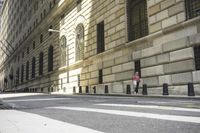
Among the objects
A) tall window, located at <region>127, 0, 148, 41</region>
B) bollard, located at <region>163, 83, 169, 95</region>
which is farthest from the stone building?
bollard, located at <region>163, 83, 169, 95</region>

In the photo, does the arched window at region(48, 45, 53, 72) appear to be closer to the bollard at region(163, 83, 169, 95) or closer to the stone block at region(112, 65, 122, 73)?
the stone block at region(112, 65, 122, 73)

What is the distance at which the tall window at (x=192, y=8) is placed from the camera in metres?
16.5

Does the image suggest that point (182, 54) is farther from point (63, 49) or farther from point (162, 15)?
point (63, 49)

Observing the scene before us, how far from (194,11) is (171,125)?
13404 mm

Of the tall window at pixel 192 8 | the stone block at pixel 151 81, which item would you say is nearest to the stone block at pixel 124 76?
the stone block at pixel 151 81

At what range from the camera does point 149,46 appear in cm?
1952

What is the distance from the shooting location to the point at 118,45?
23.3 meters

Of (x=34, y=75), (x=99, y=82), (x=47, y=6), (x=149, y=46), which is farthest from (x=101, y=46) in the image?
(x=34, y=75)

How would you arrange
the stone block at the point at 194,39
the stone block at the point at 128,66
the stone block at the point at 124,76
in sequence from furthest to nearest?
the stone block at the point at 124,76 → the stone block at the point at 128,66 → the stone block at the point at 194,39

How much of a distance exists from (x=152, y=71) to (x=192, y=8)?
4.67 metres

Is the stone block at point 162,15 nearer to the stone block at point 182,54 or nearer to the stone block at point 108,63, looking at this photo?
the stone block at point 182,54

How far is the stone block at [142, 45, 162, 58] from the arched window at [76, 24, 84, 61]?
38.7ft

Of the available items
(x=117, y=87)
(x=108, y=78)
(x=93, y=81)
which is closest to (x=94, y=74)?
(x=93, y=81)

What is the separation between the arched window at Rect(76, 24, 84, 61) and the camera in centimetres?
3105
